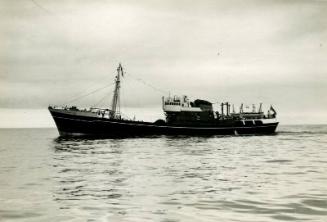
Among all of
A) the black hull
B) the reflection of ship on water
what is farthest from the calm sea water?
the black hull

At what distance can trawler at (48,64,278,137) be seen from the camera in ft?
→ 210

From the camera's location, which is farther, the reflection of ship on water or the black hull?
the black hull

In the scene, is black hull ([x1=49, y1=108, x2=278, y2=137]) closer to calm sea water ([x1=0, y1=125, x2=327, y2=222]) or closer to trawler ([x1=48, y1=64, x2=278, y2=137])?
trawler ([x1=48, y1=64, x2=278, y2=137])

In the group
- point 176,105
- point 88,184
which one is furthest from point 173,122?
point 88,184

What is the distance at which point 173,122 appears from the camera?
7169cm

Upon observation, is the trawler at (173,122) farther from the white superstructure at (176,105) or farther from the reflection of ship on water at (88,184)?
the reflection of ship on water at (88,184)

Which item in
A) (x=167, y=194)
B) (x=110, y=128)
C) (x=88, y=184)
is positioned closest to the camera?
(x=167, y=194)

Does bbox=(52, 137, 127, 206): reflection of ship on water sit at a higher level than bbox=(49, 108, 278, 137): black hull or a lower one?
lower

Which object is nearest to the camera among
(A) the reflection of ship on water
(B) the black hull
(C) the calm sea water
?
(C) the calm sea water

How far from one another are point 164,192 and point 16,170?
1224 centimetres

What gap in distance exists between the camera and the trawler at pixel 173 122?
6412cm

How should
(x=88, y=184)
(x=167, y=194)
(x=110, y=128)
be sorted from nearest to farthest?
(x=167, y=194) → (x=88, y=184) → (x=110, y=128)

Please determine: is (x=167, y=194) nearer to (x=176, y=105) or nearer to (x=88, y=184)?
(x=88, y=184)

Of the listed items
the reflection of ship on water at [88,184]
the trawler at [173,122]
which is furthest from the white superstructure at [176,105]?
the reflection of ship on water at [88,184]
